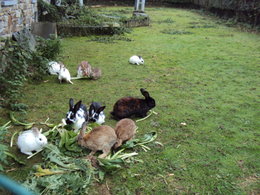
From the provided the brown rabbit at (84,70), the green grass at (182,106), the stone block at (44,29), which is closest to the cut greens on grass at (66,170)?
the green grass at (182,106)

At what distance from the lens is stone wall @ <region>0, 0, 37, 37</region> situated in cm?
575

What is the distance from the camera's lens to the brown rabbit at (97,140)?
2.96 m

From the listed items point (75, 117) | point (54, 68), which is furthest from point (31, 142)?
point (54, 68)

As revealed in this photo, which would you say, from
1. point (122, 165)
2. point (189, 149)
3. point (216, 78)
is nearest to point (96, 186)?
point (122, 165)

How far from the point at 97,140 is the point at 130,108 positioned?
101 centimetres

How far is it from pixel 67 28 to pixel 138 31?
3.18 m

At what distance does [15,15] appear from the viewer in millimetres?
6543

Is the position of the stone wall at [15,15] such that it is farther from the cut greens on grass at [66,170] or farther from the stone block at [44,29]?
the cut greens on grass at [66,170]

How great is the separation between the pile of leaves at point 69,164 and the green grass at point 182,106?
0.11 metres

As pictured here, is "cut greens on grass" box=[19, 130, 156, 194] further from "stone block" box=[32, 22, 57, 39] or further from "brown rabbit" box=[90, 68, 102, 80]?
"stone block" box=[32, 22, 57, 39]

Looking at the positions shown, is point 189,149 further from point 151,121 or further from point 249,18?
point 249,18

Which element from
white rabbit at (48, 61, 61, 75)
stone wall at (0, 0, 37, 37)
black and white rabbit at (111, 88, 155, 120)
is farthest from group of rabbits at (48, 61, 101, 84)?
black and white rabbit at (111, 88, 155, 120)

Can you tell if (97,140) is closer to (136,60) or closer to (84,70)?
(84,70)

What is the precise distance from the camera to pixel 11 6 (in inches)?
246
